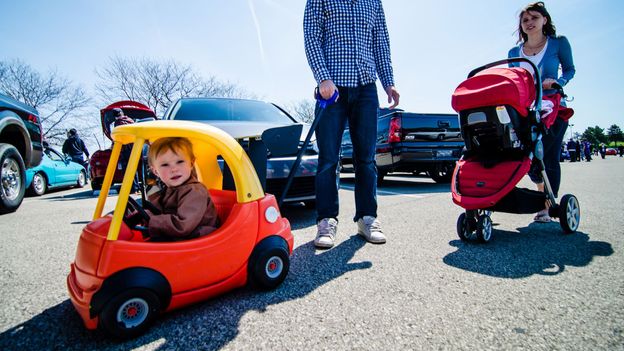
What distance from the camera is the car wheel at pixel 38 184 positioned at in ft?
22.1

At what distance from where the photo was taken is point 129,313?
3.62 feet

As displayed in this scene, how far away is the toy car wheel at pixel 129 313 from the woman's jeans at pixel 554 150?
9.45 feet

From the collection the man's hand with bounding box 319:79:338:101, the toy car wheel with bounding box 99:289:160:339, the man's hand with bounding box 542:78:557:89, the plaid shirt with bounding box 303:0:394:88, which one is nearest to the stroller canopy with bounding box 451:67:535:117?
the man's hand with bounding box 542:78:557:89

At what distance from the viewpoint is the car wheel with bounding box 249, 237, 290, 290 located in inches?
55.2

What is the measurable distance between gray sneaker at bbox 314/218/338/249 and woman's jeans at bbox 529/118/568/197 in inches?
69.8

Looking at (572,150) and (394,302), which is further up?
(572,150)

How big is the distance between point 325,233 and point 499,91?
1531 millimetres

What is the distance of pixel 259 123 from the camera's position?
11.2 feet

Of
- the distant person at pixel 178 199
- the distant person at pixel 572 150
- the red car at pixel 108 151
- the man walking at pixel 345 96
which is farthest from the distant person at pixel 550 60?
the distant person at pixel 572 150

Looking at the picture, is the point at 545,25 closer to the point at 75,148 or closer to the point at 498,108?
the point at 498,108

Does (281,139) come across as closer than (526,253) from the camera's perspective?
Yes

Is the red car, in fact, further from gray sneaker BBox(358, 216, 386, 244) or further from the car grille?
gray sneaker BBox(358, 216, 386, 244)

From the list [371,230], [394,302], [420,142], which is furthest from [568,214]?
[420,142]

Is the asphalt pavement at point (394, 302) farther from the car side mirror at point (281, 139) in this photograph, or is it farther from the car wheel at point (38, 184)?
the car wheel at point (38, 184)
